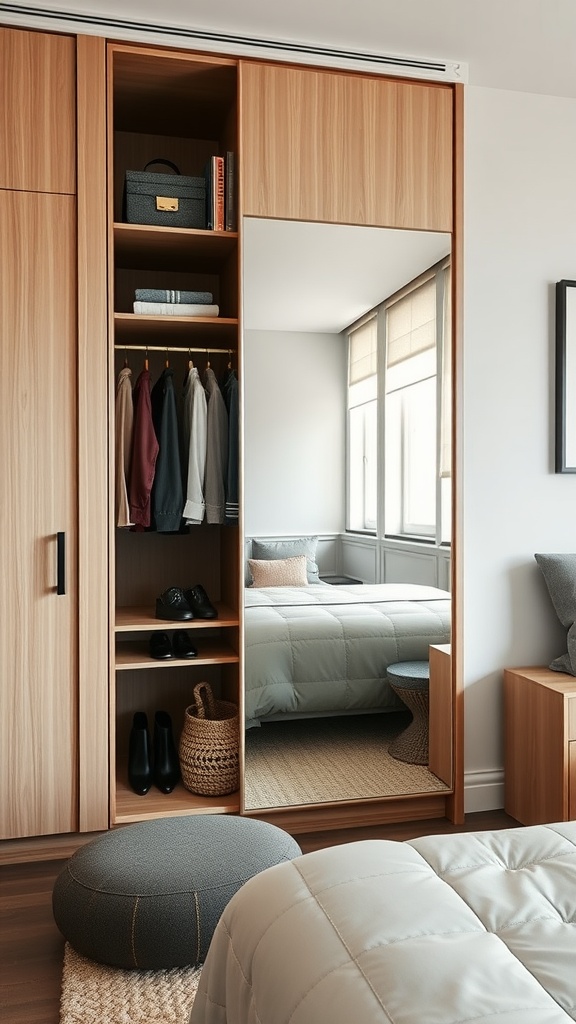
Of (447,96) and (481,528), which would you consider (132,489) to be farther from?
(447,96)

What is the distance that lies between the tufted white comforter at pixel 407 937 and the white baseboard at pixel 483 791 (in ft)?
5.38

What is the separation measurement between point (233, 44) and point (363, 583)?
6.31ft

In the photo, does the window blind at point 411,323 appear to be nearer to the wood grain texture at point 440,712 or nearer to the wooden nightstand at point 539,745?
the wood grain texture at point 440,712

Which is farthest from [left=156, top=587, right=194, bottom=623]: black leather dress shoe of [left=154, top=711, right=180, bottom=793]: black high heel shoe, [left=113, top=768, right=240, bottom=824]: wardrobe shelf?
[left=113, top=768, right=240, bottom=824]: wardrobe shelf

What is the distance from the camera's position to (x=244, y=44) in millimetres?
2770

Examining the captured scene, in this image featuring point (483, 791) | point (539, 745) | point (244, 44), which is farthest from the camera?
point (483, 791)

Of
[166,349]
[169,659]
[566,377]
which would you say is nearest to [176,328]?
[166,349]

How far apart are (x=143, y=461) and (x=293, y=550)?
0.62 meters

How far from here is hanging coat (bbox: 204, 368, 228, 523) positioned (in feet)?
9.60

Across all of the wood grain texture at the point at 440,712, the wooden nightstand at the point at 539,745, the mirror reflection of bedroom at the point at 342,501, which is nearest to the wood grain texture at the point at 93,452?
the mirror reflection of bedroom at the point at 342,501

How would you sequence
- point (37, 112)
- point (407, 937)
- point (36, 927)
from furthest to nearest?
point (37, 112)
point (36, 927)
point (407, 937)

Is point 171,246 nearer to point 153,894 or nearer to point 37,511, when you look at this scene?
point 37,511

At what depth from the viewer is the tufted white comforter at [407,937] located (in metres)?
1.00

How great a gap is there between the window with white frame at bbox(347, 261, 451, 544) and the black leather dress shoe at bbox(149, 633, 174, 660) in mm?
794
